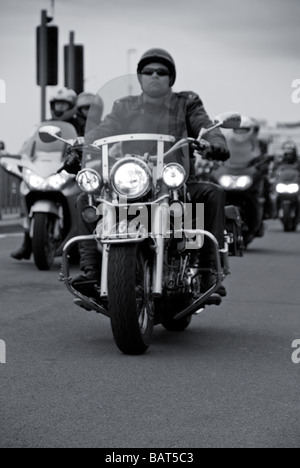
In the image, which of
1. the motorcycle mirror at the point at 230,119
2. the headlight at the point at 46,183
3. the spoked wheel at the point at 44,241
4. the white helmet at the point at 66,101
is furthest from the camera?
the white helmet at the point at 66,101

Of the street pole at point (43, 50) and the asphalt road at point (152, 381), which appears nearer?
the asphalt road at point (152, 381)

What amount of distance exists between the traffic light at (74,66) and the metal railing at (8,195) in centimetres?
235

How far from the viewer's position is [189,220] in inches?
279

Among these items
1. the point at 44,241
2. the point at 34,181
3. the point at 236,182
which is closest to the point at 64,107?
the point at 34,181

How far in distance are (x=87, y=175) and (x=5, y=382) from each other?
1509 millimetres

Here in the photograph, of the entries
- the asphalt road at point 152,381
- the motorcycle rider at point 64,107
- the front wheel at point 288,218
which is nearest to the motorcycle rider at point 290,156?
the front wheel at point 288,218

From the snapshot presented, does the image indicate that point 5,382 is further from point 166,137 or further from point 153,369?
point 166,137

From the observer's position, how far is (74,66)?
23.8m

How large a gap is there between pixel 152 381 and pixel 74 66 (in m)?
18.5

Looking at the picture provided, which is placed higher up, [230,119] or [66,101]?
[230,119]

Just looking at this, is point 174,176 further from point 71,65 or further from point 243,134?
point 71,65

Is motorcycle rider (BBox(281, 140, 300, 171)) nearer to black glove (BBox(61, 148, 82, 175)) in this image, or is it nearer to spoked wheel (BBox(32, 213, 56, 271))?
spoked wheel (BBox(32, 213, 56, 271))

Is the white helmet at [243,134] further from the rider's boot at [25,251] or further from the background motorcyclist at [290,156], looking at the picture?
the background motorcyclist at [290,156]

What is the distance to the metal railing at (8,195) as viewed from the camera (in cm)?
2227
